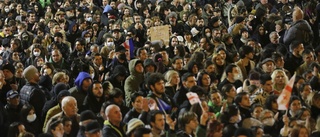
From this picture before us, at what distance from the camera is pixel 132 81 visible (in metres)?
13.0

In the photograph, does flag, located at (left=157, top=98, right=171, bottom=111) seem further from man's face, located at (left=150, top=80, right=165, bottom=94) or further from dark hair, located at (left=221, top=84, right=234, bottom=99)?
dark hair, located at (left=221, top=84, right=234, bottom=99)

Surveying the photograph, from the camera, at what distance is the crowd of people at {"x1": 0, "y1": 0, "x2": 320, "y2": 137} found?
10039 mm

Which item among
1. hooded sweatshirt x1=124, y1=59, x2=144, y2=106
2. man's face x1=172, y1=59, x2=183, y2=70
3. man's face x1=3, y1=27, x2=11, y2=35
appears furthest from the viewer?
man's face x1=3, y1=27, x2=11, y2=35

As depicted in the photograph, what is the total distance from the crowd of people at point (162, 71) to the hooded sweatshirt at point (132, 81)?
0.06 feet

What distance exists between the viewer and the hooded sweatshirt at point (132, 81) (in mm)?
12892

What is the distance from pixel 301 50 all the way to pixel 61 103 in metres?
4.76

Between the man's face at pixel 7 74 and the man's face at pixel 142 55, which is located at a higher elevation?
the man's face at pixel 7 74

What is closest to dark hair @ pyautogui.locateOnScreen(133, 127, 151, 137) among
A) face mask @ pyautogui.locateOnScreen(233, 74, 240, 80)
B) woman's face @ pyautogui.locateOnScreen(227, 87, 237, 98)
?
woman's face @ pyautogui.locateOnScreen(227, 87, 237, 98)

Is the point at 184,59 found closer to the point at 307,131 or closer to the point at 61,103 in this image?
the point at 61,103

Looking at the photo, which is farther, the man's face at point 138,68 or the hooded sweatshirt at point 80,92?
the man's face at point 138,68

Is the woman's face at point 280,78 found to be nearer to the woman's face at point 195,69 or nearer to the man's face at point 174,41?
the woman's face at point 195,69

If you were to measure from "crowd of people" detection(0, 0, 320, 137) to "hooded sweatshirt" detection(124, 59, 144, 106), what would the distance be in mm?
17

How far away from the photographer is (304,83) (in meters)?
11.7

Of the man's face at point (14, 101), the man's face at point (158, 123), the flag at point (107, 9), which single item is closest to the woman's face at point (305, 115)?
the man's face at point (158, 123)
